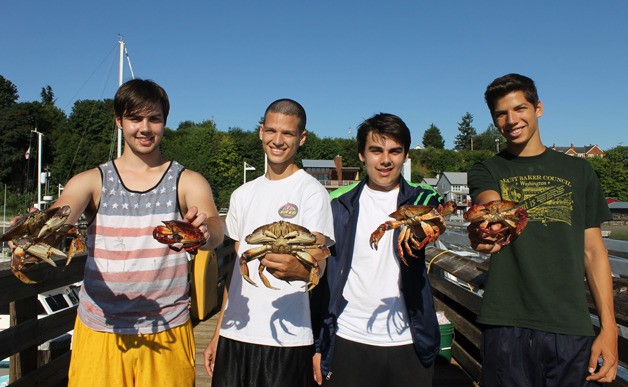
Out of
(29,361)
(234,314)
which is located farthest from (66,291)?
(234,314)

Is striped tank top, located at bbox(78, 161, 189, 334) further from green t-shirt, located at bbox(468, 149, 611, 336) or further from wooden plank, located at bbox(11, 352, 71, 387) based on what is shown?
green t-shirt, located at bbox(468, 149, 611, 336)

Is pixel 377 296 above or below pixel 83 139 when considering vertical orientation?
below

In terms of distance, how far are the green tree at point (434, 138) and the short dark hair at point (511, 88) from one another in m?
140

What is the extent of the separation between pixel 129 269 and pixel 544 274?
2423 millimetres

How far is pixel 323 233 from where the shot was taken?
10.1ft

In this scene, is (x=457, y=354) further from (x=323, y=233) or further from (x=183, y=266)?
(x=183, y=266)

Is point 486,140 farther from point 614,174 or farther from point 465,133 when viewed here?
point 614,174

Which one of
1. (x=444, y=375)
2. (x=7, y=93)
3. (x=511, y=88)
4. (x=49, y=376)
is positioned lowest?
(x=444, y=375)

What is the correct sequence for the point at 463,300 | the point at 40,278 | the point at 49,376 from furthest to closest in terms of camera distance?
the point at 463,300 → the point at 49,376 → the point at 40,278

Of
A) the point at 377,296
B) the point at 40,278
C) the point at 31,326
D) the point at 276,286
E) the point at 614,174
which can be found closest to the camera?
the point at 276,286

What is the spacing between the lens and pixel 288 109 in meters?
3.33

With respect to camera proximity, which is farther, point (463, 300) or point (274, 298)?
point (463, 300)

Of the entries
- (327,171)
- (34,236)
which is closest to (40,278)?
(34,236)

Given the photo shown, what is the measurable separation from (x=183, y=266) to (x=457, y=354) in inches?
170
